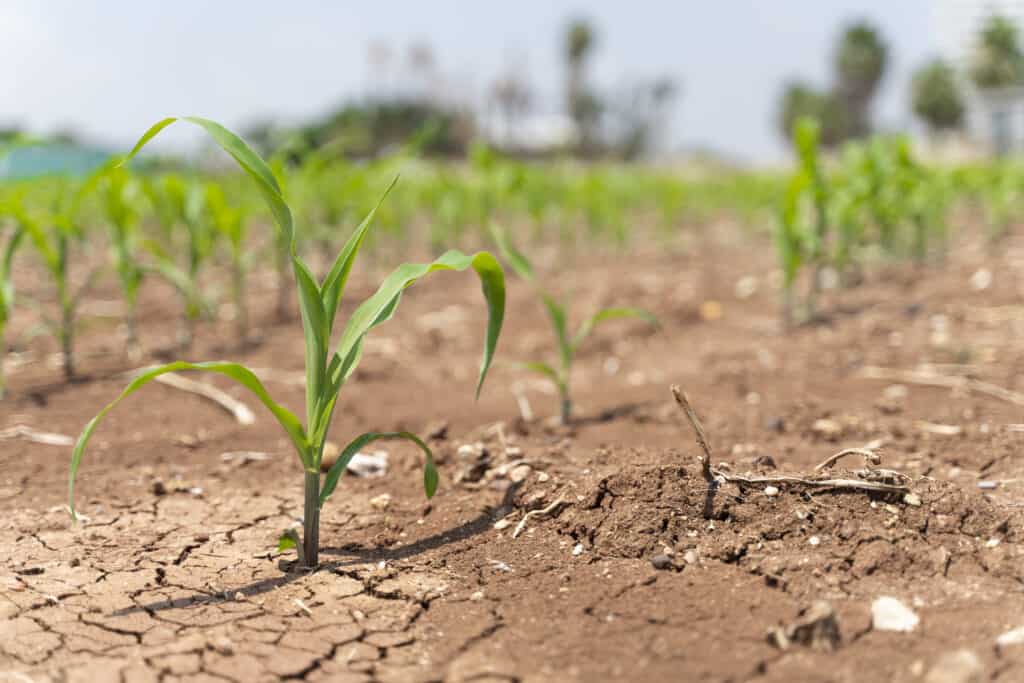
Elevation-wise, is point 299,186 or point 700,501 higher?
point 299,186

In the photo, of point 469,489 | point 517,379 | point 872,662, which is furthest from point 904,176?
point 872,662

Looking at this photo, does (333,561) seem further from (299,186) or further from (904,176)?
(904,176)

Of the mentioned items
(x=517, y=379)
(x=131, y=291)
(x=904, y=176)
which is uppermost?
(x=904, y=176)

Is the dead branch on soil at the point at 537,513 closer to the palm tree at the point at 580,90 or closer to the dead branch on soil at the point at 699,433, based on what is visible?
the dead branch on soil at the point at 699,433

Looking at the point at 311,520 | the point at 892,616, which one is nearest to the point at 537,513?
the point at 311,520

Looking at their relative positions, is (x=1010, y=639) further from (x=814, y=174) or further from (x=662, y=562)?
(x=814, y=174)

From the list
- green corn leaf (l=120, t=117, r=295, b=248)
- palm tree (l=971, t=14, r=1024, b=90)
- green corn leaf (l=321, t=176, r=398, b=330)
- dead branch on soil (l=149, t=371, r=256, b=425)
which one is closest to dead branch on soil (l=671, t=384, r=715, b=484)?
green corn leaf (l=321, t=176, r=398, b=330)

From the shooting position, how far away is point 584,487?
1916 millimetres

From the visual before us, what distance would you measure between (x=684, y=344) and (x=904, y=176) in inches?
68.1

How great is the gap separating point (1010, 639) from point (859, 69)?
5465 cm

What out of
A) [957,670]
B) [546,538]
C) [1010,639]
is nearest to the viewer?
[957,670]

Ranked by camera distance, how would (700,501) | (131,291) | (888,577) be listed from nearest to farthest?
(888,577) < (700,501) < (131,291)

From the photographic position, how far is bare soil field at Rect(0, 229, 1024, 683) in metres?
1.44

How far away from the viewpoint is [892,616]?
1.46 meters
